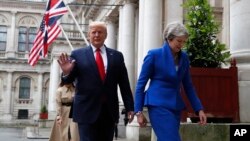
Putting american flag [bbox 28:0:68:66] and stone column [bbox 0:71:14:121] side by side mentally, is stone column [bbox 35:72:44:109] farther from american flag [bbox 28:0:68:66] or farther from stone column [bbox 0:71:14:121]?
american flag [bbox 28:0:68:66]

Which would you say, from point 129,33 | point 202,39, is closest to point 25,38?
point 129,33

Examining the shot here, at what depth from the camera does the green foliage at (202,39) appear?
7508 millimetres

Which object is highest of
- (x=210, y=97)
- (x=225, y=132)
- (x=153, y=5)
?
(x=153, y=5)

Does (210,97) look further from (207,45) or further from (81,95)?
(81,95)

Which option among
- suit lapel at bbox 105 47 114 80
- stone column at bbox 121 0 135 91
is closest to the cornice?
stone column at bbox 121 0 135 91

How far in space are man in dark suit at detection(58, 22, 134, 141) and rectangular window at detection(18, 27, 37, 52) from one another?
2096 inches

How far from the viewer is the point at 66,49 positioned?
3875 cm

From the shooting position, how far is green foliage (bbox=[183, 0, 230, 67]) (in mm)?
7508

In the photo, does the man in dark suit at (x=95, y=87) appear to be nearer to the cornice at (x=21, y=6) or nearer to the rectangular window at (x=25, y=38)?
the rectangular window at (x=25, y=38)

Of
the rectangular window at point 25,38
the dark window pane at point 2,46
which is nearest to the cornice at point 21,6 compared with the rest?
the rectangular window at point 25,38

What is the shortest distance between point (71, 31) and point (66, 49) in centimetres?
219

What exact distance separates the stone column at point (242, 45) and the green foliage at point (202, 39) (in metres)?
0.26

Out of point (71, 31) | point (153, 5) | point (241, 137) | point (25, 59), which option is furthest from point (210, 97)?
point (25, 59)

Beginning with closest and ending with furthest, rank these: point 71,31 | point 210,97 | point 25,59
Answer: point 210,97 < point 71,31 < point 25,59
